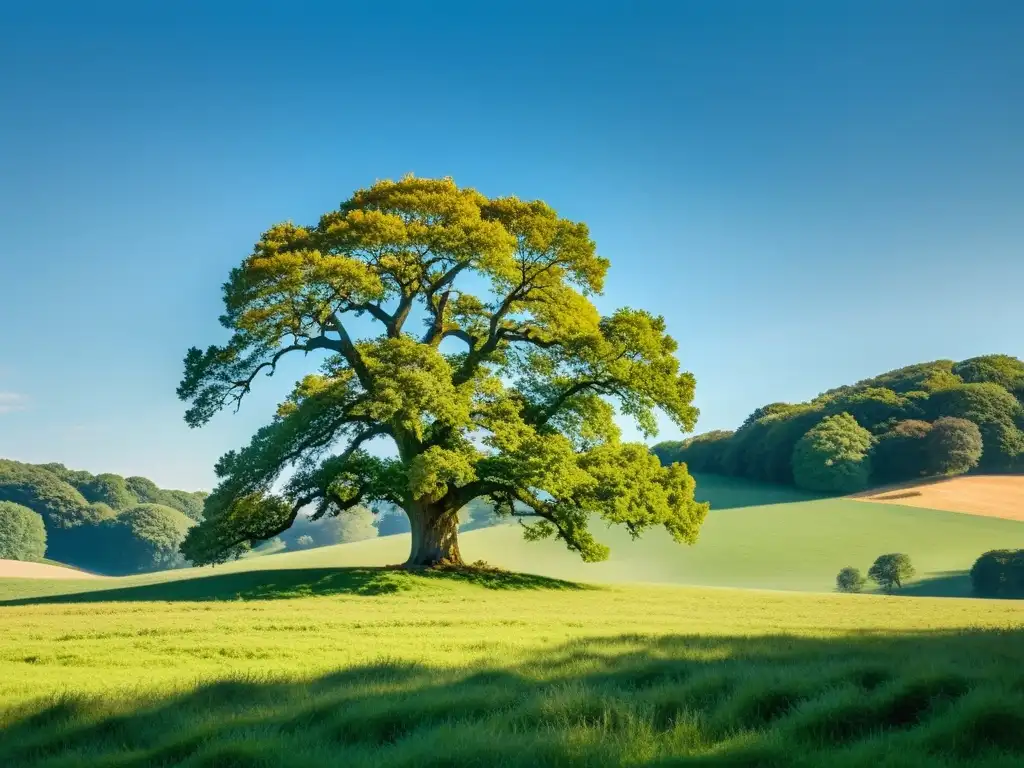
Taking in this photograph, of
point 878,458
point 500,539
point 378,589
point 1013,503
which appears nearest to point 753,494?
point 878,458

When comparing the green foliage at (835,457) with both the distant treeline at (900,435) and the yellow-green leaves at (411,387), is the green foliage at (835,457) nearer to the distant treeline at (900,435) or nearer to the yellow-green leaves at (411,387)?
the distant treeline at (900,435)

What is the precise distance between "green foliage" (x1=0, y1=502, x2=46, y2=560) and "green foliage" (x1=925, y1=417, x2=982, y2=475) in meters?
85.6

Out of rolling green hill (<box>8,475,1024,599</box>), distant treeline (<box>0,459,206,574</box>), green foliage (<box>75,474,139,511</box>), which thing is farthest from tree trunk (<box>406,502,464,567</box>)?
green foliage (<box>75,474,139,511</box>)

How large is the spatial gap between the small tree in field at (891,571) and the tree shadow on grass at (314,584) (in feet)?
62.0

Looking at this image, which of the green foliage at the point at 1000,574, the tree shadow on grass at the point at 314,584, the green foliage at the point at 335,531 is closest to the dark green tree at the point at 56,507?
the green foliage at the point at 335,531

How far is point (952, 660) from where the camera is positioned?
8.16 meters

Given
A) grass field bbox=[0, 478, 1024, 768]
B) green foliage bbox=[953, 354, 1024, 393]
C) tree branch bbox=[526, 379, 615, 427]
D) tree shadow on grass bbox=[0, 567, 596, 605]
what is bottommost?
tree shadow on grass bbox=[0, 567, 596, 605]

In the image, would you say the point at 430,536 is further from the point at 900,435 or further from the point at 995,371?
the point at 995,371

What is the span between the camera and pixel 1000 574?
37.6m

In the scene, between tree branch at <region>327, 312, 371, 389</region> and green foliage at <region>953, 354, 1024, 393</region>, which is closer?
tree branch at <region>327, 312, 371, 389</region>

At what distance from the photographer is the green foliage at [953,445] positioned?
222ft

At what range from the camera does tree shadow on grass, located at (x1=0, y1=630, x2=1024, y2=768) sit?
5680 mm

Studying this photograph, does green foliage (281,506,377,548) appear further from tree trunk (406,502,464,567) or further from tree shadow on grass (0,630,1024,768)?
tree shadow on grass (0,630,1024,768)

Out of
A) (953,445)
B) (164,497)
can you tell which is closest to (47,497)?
(164,497)
